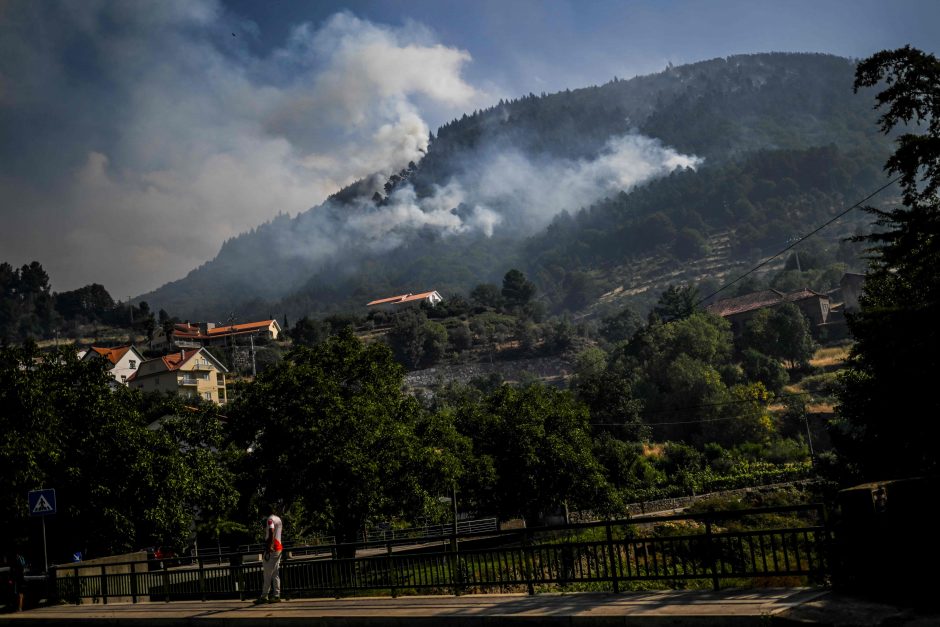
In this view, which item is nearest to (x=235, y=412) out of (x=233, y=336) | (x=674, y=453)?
(x=674, y=453)

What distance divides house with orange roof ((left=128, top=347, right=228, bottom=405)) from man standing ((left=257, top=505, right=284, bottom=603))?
10156 cm

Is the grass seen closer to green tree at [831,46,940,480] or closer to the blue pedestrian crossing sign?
green tree at [831,46,940,480]

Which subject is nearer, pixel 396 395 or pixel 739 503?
pixel 396 395

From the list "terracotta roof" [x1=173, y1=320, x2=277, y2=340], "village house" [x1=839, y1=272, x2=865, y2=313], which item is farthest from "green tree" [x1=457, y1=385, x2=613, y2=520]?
"terracotta roof" [x1=173, y1=320, x2=277, y2=340]

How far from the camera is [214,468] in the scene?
32719mm

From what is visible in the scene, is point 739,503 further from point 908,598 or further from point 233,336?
point 233,336

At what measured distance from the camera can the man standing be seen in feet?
54.3

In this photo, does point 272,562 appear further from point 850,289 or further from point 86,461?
point 850,289

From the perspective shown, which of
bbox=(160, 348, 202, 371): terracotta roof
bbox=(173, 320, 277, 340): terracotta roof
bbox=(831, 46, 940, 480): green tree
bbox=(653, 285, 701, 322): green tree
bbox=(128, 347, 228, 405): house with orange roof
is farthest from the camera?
bbox=(173, 320, 277, 340): terracotta roof

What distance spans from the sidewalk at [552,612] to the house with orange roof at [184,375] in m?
102

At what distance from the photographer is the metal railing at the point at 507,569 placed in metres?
11.5

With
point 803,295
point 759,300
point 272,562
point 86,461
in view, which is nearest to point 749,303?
point 759,300

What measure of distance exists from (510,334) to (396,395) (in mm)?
159383

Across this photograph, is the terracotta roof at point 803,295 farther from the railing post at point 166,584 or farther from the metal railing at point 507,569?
the railing post at point 166,584
